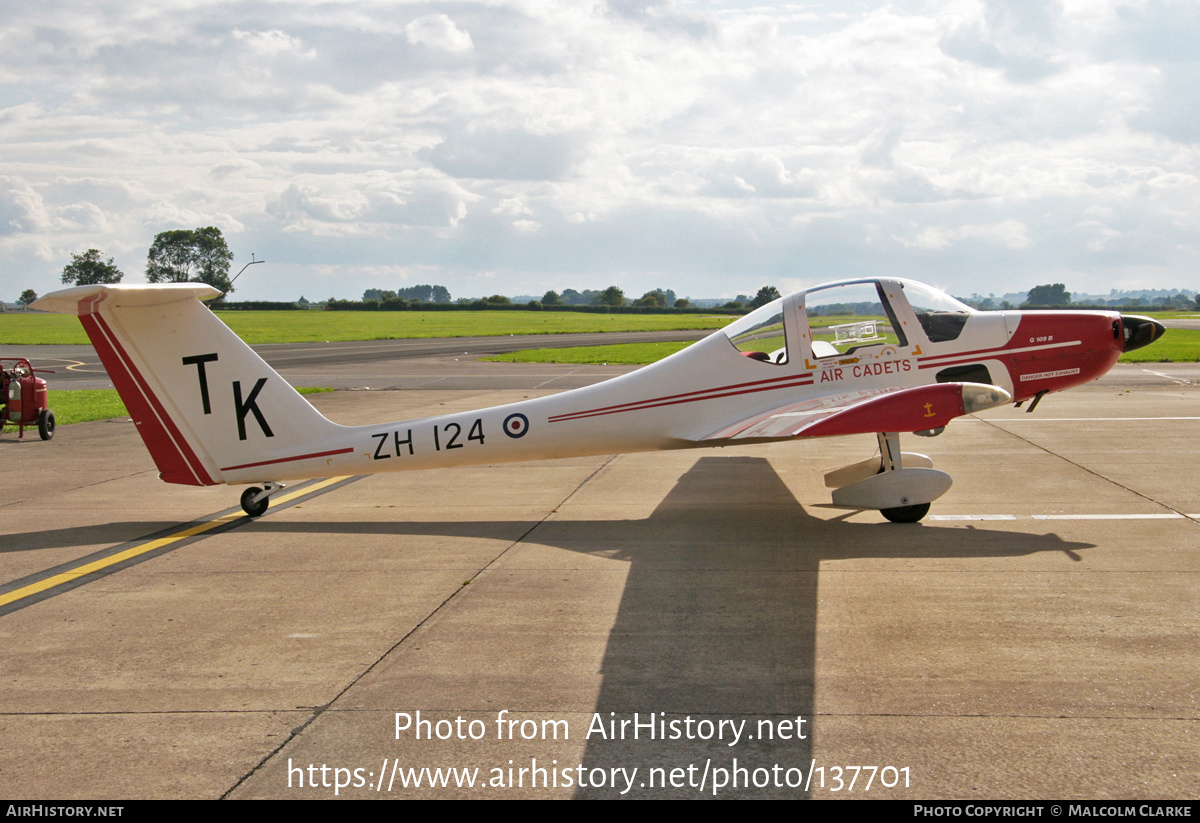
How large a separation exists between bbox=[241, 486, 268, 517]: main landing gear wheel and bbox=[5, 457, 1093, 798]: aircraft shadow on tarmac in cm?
21

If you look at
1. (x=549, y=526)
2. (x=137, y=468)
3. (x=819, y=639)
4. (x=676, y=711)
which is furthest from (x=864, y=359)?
(x=137, y=468)

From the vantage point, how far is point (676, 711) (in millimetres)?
4461

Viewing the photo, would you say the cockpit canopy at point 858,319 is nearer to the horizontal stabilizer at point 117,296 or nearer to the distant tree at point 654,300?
the horizontal stabilizer at point 117,296

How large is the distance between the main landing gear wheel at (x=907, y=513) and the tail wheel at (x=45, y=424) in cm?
1479

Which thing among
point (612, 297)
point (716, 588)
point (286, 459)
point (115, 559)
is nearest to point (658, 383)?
point (716, 588)

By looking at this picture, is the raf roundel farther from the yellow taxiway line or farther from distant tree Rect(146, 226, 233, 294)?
distant tree Rect(146, 226, 233, 294)

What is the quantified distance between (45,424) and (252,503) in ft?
29.6

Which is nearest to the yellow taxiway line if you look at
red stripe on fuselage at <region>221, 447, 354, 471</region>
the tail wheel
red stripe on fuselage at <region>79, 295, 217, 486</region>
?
red stripe on fuselage at <region>79, 295, 217, 486</region>

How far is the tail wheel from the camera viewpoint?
15859 millimetres

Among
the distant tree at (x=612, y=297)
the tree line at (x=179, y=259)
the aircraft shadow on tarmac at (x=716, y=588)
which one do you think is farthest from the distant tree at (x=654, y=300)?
the aircraft shadow on tarmac at (x=716, y=588)

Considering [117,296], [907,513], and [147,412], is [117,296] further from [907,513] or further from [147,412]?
[907,513]

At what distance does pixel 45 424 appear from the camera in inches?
626
